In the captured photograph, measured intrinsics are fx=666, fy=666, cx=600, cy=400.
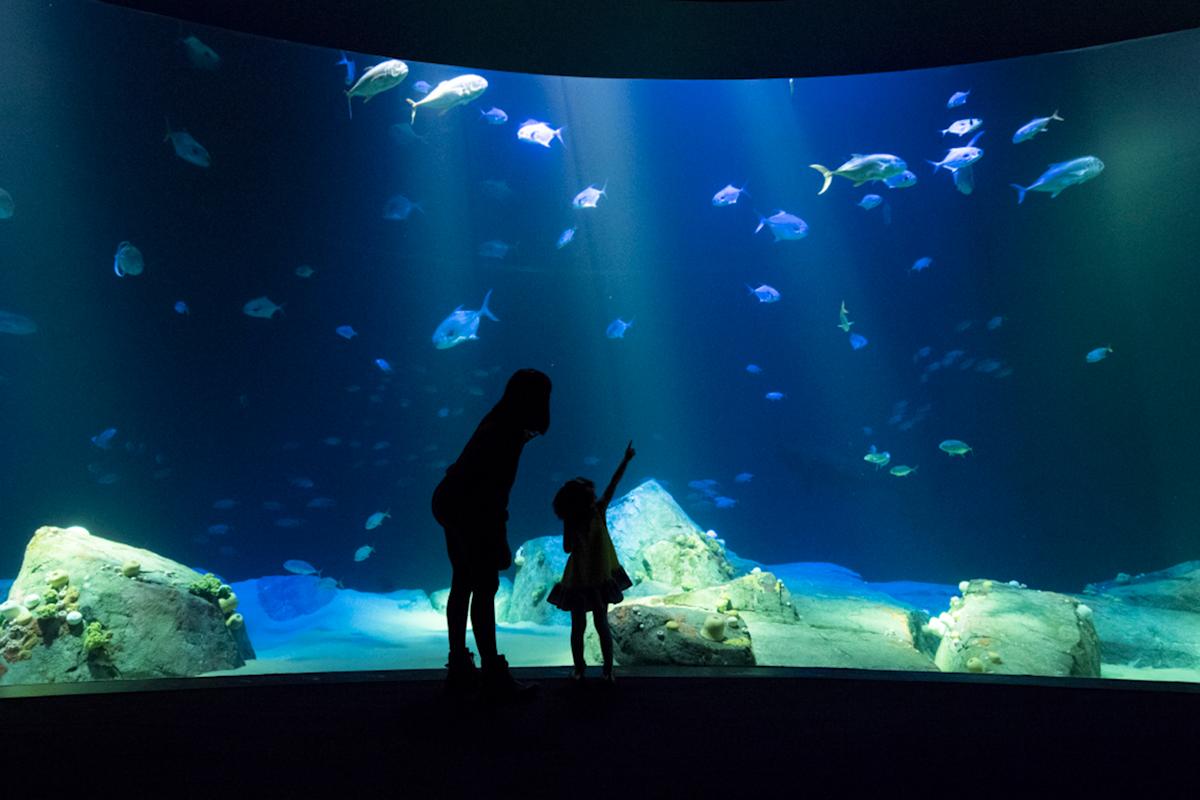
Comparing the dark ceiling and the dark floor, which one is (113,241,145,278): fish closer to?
the dark ceiling

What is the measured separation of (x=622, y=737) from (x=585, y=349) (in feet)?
62.7

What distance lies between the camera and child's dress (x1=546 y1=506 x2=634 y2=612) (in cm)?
316

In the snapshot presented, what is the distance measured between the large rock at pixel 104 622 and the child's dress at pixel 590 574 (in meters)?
4.20

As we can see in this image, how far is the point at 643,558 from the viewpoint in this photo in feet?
32.1

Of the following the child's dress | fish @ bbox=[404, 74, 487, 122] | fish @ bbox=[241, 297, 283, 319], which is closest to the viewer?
the child's dress

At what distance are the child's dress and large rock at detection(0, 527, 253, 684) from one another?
13.8 feet

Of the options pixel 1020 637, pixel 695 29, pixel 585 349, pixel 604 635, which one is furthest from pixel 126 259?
pixel 585 349

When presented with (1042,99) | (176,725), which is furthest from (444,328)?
(1042,99)

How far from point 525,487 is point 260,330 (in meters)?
7.74

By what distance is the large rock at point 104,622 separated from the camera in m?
5.54

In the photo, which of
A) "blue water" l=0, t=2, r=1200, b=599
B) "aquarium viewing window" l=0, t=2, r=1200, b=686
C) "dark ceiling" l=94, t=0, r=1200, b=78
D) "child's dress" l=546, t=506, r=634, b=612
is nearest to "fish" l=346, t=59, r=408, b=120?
"aquarium viewing window" l=0, t=2, r=1200, b=686

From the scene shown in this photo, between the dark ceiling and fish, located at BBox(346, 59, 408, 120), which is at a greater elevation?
fish, located at BBox(346, 59, 408, 120)

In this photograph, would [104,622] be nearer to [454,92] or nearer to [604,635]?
[604,635]

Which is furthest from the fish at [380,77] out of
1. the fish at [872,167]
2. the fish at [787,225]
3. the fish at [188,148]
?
the fish at [787,225]
